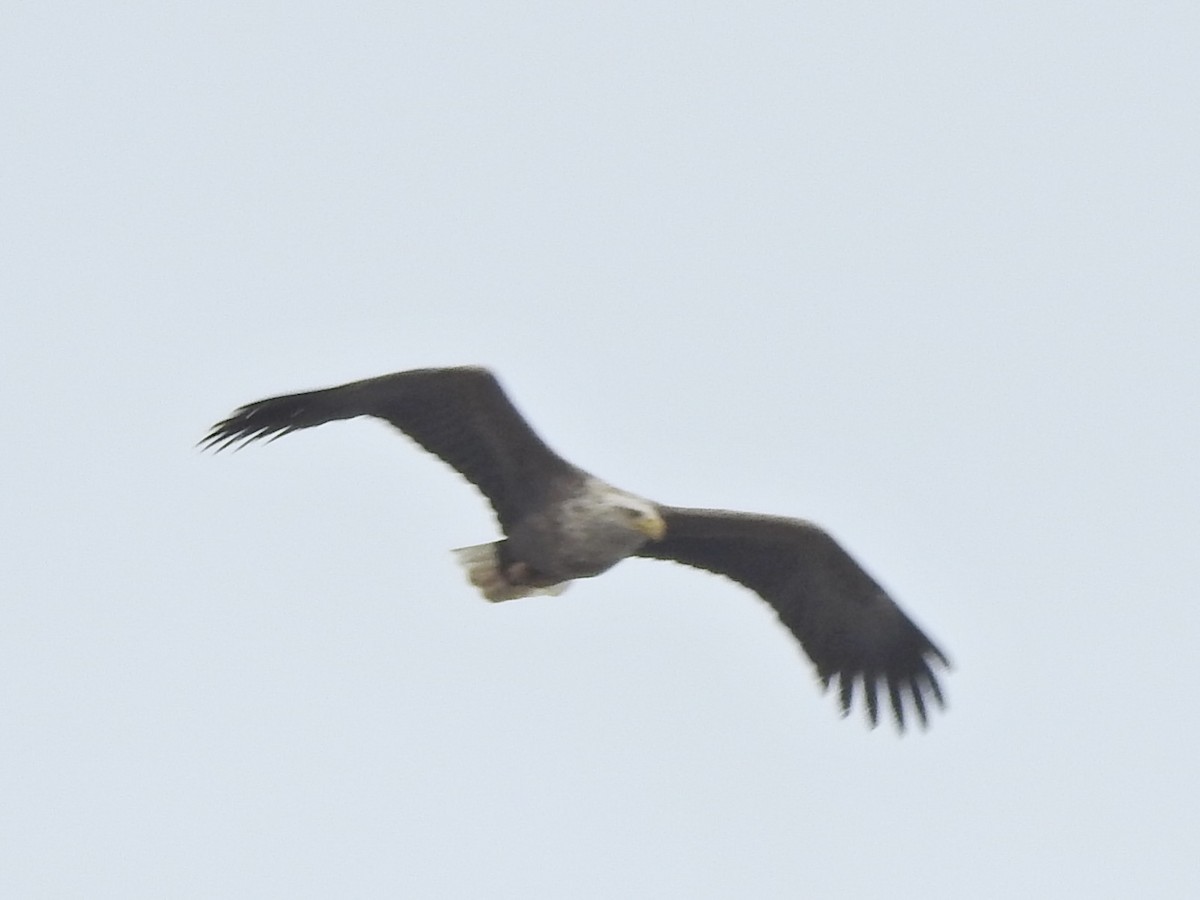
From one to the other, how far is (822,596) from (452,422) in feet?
9.36

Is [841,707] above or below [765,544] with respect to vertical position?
below

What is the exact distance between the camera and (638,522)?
1234 cm

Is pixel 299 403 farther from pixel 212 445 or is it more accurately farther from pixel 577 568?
pixel 577 568

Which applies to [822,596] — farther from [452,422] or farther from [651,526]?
[452,422]

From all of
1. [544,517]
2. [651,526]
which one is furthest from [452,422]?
[651,526]

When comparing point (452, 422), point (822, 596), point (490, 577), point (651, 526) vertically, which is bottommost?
point (822, 596)

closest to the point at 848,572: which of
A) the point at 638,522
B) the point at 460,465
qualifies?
the point at 638,522

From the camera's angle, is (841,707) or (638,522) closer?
(638,522)

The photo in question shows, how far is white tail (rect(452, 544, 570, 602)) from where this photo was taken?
12.9 metres

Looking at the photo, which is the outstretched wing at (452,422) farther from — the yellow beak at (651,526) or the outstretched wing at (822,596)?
the outstretched wing at (822,596)

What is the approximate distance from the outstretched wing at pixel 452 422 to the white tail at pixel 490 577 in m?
0.40

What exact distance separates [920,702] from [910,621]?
56cm

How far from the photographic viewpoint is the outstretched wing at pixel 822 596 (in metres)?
13.3

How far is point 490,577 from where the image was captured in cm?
1298
